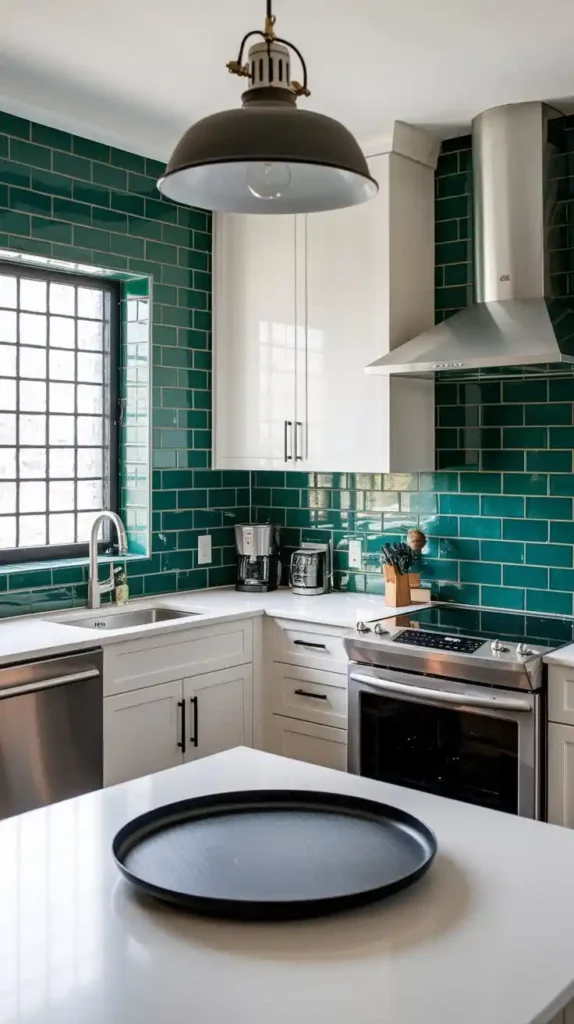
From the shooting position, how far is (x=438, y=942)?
3.95 feet

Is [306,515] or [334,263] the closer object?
[334,263]

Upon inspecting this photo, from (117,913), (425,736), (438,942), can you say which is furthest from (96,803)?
(425,736)

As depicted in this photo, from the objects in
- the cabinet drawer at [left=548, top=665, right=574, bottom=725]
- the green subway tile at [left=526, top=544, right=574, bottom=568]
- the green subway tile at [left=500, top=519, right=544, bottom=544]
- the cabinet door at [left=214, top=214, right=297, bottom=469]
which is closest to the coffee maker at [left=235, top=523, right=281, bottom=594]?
the cabinet door at [left=214, top=214, right=297, bottom=469]

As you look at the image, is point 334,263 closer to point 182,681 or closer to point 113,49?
point 113,49

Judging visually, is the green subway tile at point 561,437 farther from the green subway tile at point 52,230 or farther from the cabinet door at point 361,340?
the green subway tile at point 52,230

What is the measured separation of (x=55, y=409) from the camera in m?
3.95

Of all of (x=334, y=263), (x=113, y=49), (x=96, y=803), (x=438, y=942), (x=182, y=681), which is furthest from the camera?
(x=334, y=263)

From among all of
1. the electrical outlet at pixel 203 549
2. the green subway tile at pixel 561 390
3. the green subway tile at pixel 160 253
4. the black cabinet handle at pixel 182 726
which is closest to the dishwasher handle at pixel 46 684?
the black cabinet handle at pixel 182 726

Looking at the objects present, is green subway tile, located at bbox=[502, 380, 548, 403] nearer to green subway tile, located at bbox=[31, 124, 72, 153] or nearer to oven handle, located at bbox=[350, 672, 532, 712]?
oven handle, located at bbox=[350, 672, 532, 712]

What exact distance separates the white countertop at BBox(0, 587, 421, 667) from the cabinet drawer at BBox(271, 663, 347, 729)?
213 mm

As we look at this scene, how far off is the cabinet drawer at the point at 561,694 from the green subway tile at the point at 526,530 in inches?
31.6

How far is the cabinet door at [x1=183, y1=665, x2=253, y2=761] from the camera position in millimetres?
3562

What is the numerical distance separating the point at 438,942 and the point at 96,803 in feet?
2.36

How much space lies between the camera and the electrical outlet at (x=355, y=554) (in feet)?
14.0
